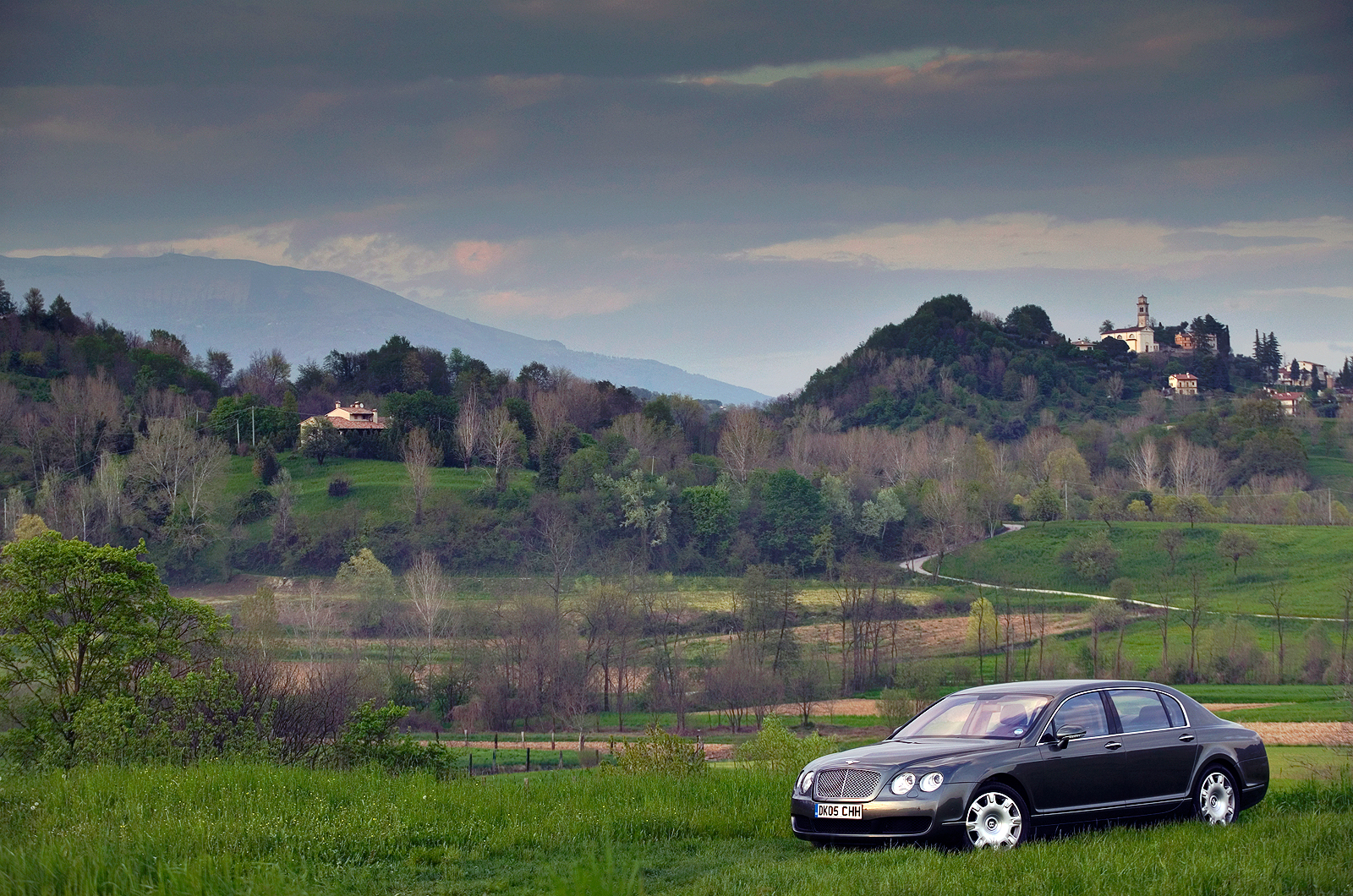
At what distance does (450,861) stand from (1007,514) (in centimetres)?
11623

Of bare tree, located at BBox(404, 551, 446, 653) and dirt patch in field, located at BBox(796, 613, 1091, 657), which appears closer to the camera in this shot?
bare tree, located at BBox(404, 551, 446, 653)

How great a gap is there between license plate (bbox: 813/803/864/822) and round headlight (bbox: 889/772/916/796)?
34 cm

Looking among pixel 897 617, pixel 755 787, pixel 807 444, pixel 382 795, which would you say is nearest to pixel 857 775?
pixel 755 787

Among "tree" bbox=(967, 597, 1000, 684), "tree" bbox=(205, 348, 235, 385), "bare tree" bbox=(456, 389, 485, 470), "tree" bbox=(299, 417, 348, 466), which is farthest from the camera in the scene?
"tree" bbox=(205, 348, 235, 385)

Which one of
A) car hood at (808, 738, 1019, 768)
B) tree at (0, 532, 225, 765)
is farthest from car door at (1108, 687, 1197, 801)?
tree at (0, 532, 225, 765)

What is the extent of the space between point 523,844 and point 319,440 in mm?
110854

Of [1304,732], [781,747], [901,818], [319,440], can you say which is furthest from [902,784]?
[319,440]

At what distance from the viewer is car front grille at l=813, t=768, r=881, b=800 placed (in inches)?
399

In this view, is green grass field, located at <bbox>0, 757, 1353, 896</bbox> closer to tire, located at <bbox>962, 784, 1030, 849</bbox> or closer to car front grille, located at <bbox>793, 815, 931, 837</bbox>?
car front grille, located at <bbox>793, 815, 931, 837</bbox>

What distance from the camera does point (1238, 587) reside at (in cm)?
9338

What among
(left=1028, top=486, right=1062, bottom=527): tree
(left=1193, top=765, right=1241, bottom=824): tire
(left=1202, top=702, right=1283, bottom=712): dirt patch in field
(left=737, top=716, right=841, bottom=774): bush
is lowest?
(left=1202, top=702, right=1283, bottom=712): dirt patch in field

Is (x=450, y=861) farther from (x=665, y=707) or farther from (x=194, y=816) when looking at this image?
(x=665, y=707)

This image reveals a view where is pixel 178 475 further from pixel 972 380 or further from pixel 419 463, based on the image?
pixel 972 380

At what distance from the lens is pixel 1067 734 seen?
10.6 m
